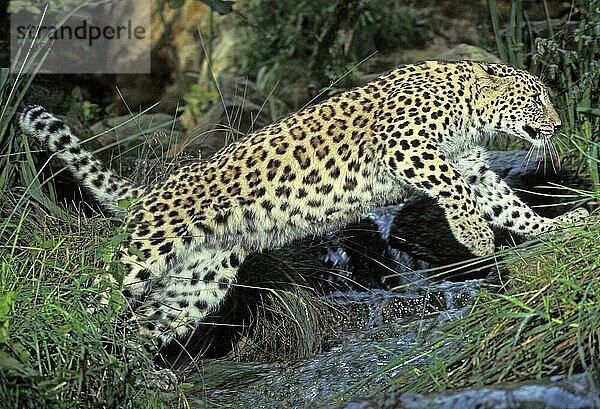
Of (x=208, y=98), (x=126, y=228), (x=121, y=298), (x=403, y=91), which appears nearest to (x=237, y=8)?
(x=208, y=98)

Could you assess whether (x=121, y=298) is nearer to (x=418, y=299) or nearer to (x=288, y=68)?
(x=418, y=299)

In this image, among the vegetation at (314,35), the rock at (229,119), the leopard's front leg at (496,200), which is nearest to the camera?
the leopard's front leg at (496,200)

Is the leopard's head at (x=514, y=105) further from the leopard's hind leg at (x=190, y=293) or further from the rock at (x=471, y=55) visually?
the rock at (x=471, y=55)

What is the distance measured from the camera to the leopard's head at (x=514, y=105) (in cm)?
716

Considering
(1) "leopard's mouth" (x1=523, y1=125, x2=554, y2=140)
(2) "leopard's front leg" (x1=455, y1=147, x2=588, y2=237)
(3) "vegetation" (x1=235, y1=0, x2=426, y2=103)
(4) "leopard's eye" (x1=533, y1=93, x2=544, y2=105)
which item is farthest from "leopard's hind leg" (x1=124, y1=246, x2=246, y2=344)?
(3) "vegetation" (x1=235, y1=0, x2=426, y2=103)

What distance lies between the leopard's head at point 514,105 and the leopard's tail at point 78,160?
94.2 inches

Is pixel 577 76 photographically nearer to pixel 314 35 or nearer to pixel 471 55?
pixel 471 55

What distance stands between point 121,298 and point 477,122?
3013mm

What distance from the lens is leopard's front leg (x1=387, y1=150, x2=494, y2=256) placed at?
21.9ft

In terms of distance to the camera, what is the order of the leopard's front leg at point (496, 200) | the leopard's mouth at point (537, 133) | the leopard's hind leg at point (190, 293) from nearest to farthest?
the leopard's hind leg at point (190, 293)
the leopard's front leg at point (496, 200)
the leopard's mouth at point (537, 133)

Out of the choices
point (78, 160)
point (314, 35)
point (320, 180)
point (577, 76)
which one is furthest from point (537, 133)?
point (314, 35)

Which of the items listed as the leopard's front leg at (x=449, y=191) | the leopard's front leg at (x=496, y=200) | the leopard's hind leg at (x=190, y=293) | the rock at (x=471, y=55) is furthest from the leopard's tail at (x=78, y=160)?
the rock at (x=471, y=55)

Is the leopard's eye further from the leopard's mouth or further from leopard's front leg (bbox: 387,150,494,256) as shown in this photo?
leopard's front leg (bbox: 387,150,494,256)

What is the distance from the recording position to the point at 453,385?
4.57 m
